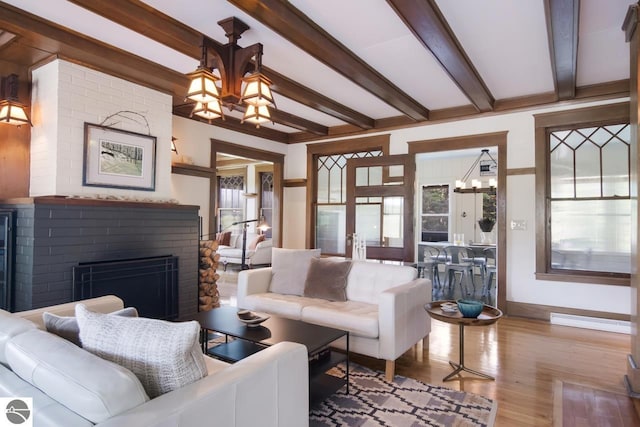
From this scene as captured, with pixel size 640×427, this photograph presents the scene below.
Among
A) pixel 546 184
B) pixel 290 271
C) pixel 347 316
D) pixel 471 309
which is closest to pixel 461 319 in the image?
pixel 471 309

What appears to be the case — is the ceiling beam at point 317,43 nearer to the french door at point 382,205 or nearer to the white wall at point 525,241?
the french door at point 382,205

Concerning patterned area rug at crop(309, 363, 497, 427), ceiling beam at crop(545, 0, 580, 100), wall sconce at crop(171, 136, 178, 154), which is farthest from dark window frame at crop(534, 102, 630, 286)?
wall sconce at crop(171, 136, 178, 154)

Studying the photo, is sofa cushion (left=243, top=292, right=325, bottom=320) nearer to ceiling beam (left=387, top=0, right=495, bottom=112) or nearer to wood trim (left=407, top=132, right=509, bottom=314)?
ceiling beam (left=387, top=0, right=495, bottom=112)

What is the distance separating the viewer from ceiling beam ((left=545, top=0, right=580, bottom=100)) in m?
2.45

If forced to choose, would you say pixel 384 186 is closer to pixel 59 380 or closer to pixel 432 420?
pixel 432 420

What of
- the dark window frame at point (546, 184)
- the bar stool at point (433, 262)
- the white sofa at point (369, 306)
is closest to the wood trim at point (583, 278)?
the dark window frame at point (546, 184)

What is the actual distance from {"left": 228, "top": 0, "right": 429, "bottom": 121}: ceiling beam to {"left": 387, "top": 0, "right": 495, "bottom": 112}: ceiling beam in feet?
2.19

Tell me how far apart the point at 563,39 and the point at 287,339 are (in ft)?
10.1

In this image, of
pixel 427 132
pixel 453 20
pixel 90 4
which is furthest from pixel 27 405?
pixel 427 132

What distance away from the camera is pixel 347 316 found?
2.96 metres

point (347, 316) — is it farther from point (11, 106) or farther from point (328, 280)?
point (11, 106)

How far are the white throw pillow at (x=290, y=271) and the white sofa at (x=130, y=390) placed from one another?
7.23 feet

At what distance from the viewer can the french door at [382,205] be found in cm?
520

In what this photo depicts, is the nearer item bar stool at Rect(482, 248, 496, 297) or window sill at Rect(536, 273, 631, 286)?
window sill at Rect(536, 273, 631, 286)
